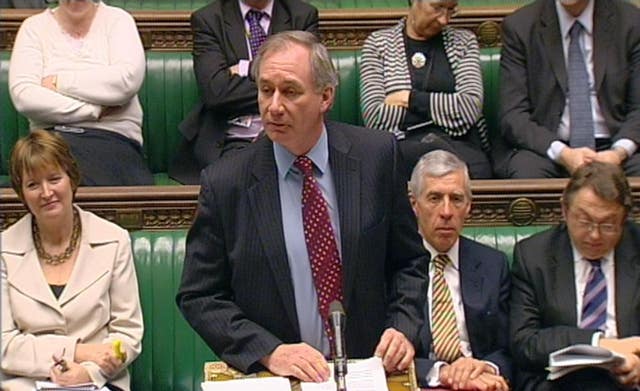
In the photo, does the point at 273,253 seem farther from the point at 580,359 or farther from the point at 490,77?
the point at 490,77

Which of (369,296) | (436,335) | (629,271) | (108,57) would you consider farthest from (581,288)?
(108,57)

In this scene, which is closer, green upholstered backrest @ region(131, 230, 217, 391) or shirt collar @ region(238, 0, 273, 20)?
green upholstered backrest @ region(131, 230, 217, 391)

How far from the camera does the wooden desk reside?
2.19m

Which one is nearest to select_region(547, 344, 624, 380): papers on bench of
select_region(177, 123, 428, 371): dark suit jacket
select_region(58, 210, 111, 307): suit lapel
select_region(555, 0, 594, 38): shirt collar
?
select_region(177, 123, 428, 371): dark suit jacket

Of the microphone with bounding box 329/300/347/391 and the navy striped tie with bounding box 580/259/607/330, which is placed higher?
the microphone with bounding box 329/300/347/391

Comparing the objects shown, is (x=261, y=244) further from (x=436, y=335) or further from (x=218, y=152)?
(x=218, y=152)

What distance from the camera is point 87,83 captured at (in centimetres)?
369

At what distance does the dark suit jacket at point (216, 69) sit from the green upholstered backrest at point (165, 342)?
568mm

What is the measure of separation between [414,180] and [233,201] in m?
0.87

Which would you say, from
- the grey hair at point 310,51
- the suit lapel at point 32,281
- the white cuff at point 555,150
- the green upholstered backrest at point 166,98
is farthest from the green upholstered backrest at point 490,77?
the grey hair at point 310,51

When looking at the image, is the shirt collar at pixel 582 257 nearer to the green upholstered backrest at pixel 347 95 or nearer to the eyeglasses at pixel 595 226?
the eyeglasses at pixel 595 226

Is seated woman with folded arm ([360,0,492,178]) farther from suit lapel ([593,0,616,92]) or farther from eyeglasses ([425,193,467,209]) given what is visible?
eyeglasses ([425,193,467,209])

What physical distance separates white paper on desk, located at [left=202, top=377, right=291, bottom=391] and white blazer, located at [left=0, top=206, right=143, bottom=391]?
77 centimetres

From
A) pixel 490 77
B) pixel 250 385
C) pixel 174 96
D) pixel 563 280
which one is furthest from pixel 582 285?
pixel 174 96
